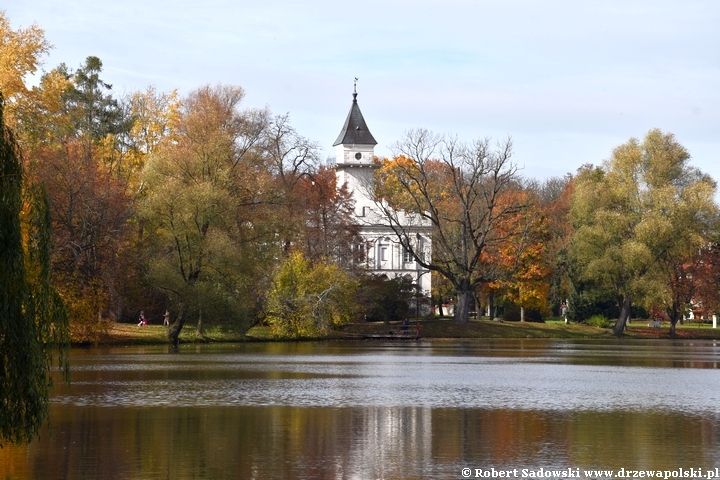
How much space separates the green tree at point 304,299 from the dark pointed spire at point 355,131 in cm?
3800

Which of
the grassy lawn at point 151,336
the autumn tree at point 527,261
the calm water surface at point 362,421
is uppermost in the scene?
the autumn tree at point 527,261

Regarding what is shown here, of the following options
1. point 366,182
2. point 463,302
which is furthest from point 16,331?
point 366,182

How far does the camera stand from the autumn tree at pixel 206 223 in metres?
48.7

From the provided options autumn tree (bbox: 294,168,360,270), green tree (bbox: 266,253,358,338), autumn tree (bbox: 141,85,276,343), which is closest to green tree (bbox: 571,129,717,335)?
autumn tree (bbox: 294,168,360,270)

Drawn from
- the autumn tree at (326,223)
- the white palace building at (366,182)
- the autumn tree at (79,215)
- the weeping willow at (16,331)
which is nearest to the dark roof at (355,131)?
the white palace building at (366,182)

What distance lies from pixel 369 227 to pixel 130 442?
7693cm

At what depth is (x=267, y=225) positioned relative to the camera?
177ft

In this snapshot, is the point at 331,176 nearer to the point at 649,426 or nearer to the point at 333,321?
the point at 333,321

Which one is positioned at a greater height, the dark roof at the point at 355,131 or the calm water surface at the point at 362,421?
the dark roof at the point at 355,131

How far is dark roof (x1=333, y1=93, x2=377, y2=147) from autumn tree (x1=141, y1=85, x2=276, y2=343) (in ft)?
127

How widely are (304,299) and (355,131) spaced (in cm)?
4245

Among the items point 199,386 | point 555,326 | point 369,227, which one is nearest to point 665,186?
point 555,326

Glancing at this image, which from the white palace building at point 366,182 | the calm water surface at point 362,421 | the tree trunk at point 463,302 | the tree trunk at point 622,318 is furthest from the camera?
the white palace building at point 366,182

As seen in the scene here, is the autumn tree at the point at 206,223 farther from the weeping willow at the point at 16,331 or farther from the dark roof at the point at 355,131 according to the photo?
the dark roof at the point at 355,131
